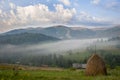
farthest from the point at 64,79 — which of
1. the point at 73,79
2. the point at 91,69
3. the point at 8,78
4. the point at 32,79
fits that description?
the point at 91,69

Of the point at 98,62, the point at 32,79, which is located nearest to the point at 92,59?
the point at 98,62

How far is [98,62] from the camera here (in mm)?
45656

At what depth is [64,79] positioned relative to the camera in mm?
35938

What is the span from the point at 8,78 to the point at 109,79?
11.3 m

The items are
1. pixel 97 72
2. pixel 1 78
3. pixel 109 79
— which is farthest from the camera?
pixel 97 72

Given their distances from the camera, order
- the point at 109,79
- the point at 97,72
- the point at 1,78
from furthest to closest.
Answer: the point at 97,72
the point at 109,79
the point at 1,78

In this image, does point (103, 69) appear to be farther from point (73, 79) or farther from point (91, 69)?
point (73, 79)

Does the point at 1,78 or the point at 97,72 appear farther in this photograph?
the point at 97,72

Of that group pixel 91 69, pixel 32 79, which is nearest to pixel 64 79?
pixel 32 79

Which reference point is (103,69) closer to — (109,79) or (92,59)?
(92,59)

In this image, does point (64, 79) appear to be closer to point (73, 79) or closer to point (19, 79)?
point (73, 79)

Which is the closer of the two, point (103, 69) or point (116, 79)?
point (116, 79)

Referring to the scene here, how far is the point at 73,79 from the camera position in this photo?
36.1 m

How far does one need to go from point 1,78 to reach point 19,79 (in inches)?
79.0
